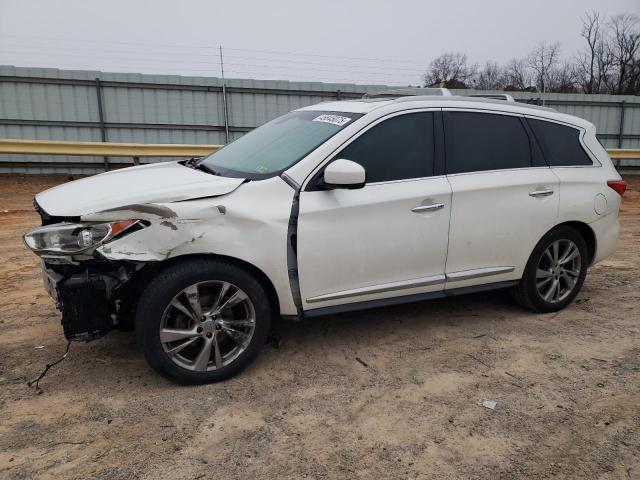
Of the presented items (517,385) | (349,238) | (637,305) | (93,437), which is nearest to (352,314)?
(349,238)

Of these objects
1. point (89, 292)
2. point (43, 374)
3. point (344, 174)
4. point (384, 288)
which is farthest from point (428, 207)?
point (43, 374)

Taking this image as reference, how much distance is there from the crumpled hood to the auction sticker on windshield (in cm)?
87

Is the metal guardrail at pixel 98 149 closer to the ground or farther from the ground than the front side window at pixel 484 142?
farther from the ground

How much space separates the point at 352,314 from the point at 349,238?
49.3 inches

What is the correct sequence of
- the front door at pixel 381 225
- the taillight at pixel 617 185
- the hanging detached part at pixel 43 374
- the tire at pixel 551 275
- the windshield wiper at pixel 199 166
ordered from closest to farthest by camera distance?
the hanging detached part at pixel 43 374 < the front door at pixel 381 225 < the windshield wiper at pixel 199 166 < the tire at pixel 551 275 < the taillight at pixel 617 185

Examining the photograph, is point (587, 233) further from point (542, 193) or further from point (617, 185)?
point (542, 193)

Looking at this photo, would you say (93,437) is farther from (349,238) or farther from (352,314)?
(352,314)

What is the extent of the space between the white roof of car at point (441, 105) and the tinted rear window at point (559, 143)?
82 mm

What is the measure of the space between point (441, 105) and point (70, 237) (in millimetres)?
2812

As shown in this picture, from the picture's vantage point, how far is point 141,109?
14078mm

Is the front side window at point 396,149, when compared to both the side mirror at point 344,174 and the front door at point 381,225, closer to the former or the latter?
the front door at point 381,225

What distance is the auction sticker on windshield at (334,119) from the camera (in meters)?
3.78

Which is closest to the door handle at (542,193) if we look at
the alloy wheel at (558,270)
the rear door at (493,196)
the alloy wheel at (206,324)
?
the rear door at (493,196)

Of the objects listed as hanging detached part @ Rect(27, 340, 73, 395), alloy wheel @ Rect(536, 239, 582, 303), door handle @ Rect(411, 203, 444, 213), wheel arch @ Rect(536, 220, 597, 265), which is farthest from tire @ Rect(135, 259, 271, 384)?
wheel arch @ Rect(536, 220, 597, 265)
